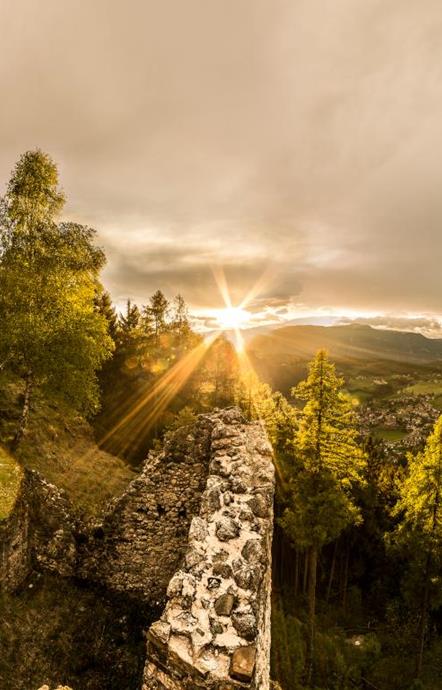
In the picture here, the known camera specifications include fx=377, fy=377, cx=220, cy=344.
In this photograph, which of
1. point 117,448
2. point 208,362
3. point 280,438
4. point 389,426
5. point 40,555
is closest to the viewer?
point 40,555

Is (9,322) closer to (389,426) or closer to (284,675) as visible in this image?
(284,675)

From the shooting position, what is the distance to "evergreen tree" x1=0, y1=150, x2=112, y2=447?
56.6 ft

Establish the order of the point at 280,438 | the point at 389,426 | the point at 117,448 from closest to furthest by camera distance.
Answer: the point at 280,438 < the point at 117,448 < the point at 389,426

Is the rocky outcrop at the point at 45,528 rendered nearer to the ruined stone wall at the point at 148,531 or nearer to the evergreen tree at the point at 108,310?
the ruined stone wall at the point at 148,531

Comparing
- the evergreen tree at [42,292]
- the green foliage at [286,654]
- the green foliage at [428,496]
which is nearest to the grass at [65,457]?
→ the evergreen tree at [42,292]

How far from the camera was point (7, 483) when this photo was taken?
12016 millimetres

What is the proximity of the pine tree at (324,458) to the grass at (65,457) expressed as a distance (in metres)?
9.89

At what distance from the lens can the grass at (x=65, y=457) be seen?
58.5 feet

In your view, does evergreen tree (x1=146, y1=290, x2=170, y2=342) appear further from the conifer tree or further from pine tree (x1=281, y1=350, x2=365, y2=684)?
pine tree (x1=281, y1=350, x2=365, y2=684)

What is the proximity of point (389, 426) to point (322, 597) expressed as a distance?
358 ft

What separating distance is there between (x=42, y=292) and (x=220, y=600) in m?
16.2

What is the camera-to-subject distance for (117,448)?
3145 cm

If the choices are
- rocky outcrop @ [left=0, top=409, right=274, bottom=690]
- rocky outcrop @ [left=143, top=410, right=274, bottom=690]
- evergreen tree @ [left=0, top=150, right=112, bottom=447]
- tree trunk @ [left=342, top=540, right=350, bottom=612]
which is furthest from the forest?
rocky outcrop @ [left=143, top=410, right=274, bottom=690]

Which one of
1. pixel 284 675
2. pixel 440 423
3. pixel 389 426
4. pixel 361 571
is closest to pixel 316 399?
pixel 440 423
